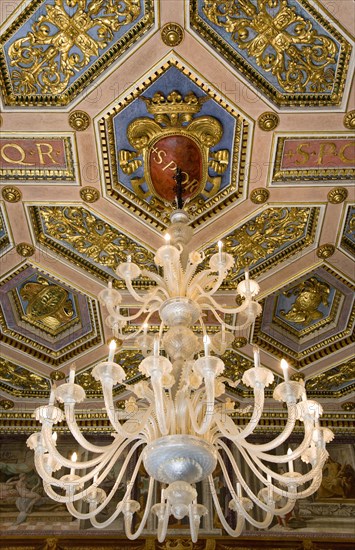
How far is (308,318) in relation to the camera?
921 centimetres

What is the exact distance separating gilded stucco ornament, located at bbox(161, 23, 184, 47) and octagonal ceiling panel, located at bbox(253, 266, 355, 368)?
11.9ft

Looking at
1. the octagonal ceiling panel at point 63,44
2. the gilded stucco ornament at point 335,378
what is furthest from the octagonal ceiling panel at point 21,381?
the octagonal ceiling panel at point 63,44

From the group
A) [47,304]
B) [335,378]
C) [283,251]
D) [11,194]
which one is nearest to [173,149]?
[11,194]

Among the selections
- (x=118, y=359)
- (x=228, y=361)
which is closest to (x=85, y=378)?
(x=118, y=359)

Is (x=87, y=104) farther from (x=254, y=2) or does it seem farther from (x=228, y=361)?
(x=228, y=361)

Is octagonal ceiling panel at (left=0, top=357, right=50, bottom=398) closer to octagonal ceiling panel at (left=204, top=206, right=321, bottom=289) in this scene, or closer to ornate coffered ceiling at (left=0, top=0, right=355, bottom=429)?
ornate coffered ceiling at (left=0, top=0, right=355, bottom=429)

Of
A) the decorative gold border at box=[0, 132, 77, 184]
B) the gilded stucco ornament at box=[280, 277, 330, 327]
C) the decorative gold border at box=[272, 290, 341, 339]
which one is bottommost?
the decorative gold border at box=[272, 290, 341, 339]

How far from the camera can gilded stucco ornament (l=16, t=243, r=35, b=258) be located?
8094 millimetres

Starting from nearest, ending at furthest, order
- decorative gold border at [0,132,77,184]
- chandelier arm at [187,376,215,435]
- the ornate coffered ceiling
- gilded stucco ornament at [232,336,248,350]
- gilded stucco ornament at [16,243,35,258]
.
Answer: chandelier arm at [187,376,215,435] → the ornate coffered ceiling → decorative gold border at [0,132,77,184] → gilded stucco ornament at [16,243,35,258] → gilded stucco ornament at [232,336,248,350]

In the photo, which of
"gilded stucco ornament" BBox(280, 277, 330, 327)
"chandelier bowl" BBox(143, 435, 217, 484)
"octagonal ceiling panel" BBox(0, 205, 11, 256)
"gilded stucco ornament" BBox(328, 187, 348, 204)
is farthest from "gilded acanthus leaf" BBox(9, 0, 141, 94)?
"gilded stucco ornament" BBox(280, 277, 330, 327)

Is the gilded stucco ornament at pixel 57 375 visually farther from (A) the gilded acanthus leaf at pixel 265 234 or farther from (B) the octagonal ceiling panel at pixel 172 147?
(B) the octagonal ceiling panel at pixel 172 147

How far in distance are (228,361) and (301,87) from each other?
439 cm

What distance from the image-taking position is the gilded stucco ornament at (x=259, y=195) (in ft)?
24.6

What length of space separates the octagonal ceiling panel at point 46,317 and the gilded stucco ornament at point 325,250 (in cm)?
304
